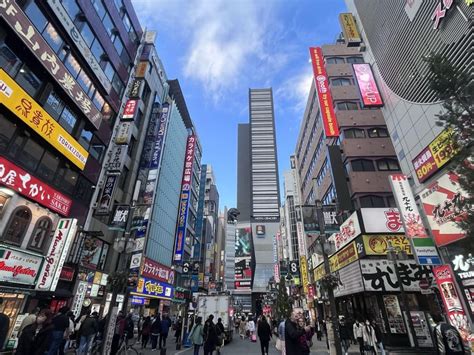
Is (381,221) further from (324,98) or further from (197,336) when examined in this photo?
(197,336)

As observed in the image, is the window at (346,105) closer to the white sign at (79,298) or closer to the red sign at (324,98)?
the red sign at (324,98)

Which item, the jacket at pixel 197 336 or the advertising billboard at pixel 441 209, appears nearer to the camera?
the jacket at pixel 197 336

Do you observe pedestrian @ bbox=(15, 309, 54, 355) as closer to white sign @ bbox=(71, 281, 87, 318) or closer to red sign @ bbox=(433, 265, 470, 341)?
white sign @ bbox=(71, 281, 87, 318)

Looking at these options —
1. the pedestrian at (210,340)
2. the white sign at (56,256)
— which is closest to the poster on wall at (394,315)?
the pedestrian at (210,340)

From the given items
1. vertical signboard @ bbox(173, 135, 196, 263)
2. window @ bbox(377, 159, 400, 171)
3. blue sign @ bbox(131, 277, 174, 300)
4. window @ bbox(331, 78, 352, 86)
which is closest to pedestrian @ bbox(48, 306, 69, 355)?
blue sign @ bbox(131, 277, 174, 300)

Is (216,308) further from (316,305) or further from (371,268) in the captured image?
(316,305)

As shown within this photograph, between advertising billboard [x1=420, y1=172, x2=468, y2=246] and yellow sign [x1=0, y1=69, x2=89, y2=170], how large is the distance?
2257 centimetres

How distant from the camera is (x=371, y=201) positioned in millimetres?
23109

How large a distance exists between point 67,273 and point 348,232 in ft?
71.0

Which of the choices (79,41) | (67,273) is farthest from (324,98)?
(67,273)

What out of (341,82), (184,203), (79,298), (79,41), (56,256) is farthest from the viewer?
(184,203)

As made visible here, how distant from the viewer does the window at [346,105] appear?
92.3ft

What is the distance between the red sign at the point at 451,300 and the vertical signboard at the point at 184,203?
35.8 meters

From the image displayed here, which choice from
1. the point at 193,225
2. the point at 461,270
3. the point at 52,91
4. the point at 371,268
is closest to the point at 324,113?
the point at 371,268
